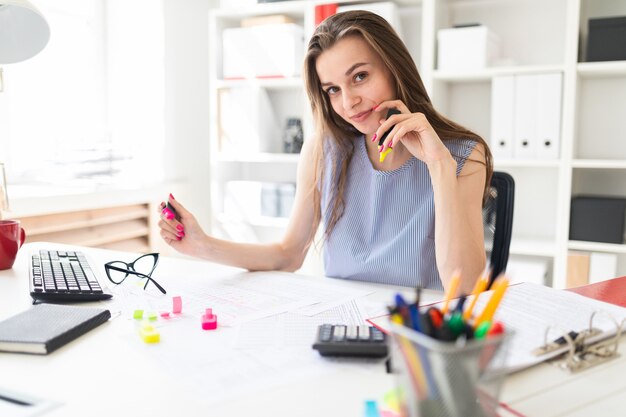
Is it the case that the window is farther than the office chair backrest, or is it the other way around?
the window

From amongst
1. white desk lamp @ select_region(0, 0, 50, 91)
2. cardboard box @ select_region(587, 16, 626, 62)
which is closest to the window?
white desk lamp @ select_region(0, 0, 50, 91)

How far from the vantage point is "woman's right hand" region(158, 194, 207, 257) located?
1292 millimetres

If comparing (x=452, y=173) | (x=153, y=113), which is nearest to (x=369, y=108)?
(x=452, y=173)

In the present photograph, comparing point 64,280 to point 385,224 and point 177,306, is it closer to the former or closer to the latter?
point 177,306

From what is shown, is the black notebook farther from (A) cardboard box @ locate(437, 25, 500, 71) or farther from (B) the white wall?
(B) the white wall

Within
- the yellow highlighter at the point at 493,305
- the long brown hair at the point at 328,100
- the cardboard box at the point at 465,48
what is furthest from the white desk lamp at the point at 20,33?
the cardboard box at the point at 465,48

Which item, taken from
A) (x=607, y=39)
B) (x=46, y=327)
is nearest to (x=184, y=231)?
(x=46, y=327)

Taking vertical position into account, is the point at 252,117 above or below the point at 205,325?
above

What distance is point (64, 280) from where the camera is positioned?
1084 millimetres

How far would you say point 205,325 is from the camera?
0.86 meters

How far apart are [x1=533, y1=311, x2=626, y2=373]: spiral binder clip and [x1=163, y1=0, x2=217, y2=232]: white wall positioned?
2.42 metres

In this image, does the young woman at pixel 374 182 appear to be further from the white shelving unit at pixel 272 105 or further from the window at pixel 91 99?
the window at pixel 91 99

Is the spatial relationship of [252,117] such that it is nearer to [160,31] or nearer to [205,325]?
[160,31]

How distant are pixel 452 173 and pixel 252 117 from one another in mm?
1719
